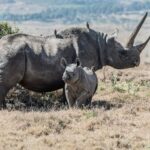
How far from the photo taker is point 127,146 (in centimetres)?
1642

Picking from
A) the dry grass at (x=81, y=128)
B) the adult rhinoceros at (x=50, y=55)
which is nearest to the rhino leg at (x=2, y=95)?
the adult rhinoceros at (x=50, y=55)

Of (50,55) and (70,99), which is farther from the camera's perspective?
(50,55)

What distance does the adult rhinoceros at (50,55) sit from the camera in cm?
2108

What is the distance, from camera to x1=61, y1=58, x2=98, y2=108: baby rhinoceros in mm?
20641

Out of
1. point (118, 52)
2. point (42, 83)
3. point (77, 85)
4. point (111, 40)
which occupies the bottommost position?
point (42, 83)

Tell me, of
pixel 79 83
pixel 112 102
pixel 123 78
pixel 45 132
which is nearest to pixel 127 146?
→ pixel 45 132

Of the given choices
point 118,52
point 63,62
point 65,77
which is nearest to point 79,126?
point 65,77

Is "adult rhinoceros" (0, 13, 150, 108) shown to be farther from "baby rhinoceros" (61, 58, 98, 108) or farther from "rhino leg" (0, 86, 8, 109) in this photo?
"baby rhinoceros" (61, 58, 98, 108)

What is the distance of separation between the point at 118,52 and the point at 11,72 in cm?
427

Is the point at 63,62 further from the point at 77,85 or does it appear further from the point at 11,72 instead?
the point at 11,72

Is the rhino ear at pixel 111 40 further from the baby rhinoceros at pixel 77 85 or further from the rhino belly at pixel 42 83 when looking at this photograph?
the rhino belly at pixel 42 83

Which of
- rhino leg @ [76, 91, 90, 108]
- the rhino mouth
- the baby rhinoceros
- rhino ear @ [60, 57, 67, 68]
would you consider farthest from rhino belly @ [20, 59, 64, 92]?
the rhino mouth

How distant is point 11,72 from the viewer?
20984 mm

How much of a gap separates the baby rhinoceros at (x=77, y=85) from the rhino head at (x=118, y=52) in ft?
5.93
